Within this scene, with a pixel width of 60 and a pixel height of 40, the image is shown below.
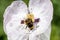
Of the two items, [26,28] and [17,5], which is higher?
[17,5]

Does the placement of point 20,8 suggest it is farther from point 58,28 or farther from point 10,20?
point 58,28

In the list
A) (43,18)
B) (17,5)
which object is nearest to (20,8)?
(17,5)

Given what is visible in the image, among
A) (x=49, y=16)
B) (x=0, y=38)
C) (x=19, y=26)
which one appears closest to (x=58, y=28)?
(x=49, y=16)

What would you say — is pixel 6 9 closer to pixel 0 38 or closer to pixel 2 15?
pixel 2 15
